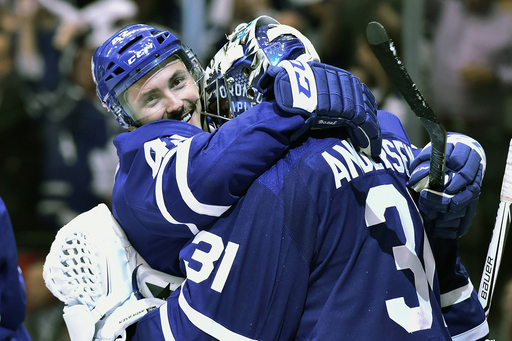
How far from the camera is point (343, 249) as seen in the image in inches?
49.5

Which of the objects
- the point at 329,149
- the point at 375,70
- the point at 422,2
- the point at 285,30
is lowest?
the point at 375,70

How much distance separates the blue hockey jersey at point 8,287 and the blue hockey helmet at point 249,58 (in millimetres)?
795

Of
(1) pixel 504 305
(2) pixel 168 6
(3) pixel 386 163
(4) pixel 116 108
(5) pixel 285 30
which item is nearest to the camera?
(3) pixel 386 163

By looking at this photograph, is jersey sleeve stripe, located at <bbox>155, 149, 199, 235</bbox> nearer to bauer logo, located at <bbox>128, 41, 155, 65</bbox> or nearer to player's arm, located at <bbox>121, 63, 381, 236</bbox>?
player's arm, located at <bbox>121, 63, 381, 236</bbox>

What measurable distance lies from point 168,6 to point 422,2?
149cm

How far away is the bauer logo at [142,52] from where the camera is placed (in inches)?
64.5

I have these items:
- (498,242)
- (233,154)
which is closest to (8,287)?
(233,154)

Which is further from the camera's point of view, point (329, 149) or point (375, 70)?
point (375, 70)

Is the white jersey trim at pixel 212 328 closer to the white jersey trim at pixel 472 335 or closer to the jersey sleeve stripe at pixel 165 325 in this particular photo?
the jersey sleeve stripe at pixel 165 325

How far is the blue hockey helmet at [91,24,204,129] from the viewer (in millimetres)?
1644

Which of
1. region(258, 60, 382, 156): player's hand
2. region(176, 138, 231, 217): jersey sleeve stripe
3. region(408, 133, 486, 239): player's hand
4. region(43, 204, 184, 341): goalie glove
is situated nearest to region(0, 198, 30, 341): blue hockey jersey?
region(43, 204, 184, 341): goalie glove

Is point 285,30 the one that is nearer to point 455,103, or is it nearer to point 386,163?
point 386,163

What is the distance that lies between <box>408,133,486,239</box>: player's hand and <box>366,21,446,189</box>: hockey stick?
36 mm

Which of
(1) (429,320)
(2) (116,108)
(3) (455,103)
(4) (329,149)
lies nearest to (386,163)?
(4) (329,149)
